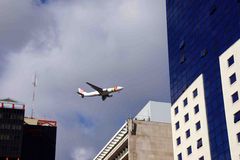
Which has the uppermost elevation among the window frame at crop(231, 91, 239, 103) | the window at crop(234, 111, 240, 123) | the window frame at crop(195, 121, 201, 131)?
the window frame at crop(231, 91, 239, 103)

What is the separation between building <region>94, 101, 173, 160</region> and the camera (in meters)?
137

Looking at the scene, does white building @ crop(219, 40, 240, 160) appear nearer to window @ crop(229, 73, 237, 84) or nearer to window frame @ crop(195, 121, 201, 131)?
window @ crop(229, 73, 237, 84)

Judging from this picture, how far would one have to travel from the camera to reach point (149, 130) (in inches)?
5586

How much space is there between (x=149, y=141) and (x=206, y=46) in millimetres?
42289

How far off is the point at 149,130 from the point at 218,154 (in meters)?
49.5

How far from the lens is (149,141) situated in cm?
14012

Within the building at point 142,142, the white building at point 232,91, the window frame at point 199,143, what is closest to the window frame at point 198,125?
the window frame at point 199,143

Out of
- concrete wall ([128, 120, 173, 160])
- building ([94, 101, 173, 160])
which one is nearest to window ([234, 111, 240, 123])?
building ([94, 101, 173, 160])

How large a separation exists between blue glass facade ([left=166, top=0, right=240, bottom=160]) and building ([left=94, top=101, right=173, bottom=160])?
23.7 meters

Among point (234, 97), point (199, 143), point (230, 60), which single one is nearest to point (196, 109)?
point (199, 143)

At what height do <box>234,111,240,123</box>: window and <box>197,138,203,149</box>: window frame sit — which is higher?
<box>234,111,240,123</box>: window

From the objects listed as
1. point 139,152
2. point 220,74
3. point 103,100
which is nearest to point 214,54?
point 220,74

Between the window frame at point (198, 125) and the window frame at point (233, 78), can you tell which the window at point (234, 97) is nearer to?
the window frame at point (233, 78)

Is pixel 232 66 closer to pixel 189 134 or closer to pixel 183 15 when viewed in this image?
pixel 189 134
